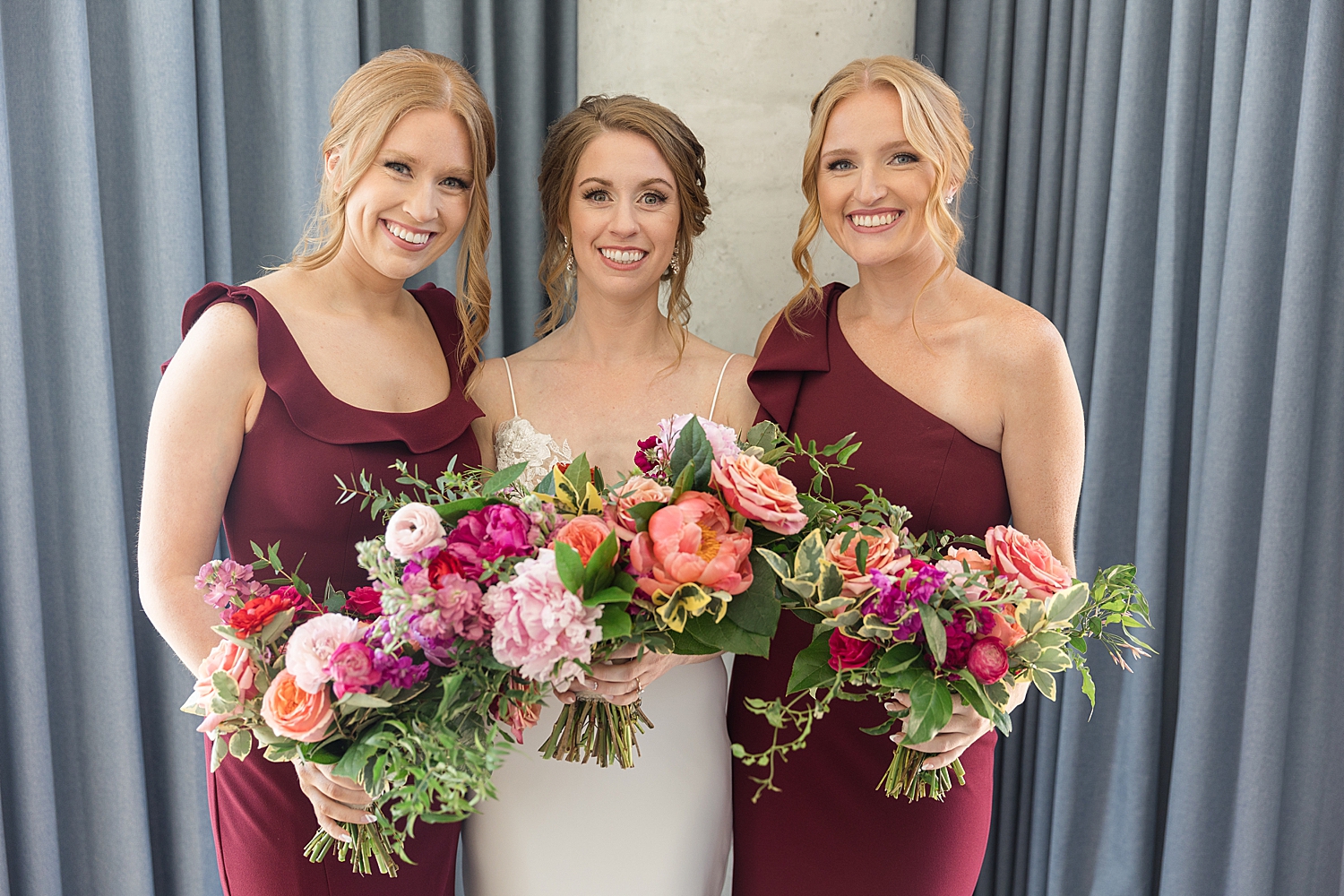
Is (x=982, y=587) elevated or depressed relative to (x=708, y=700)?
elevated

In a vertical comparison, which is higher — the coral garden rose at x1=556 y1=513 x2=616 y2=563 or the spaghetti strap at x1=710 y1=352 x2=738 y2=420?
the spaghetti strap at x1=710 y1=352 x2=738 y2=420

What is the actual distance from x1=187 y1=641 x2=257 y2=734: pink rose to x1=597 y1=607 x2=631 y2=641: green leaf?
466 mm

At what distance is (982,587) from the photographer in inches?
52.1

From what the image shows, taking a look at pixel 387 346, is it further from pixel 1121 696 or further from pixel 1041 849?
pixel 1041 849

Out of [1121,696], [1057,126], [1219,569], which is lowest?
[1121,696]

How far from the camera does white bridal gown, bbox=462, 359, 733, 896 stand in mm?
1778

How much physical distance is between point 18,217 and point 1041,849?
9.58 feet

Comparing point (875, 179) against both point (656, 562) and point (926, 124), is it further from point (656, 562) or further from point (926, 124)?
point (656, 562)

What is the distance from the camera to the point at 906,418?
1886 millimetres

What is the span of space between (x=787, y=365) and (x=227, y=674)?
1171 millimetres

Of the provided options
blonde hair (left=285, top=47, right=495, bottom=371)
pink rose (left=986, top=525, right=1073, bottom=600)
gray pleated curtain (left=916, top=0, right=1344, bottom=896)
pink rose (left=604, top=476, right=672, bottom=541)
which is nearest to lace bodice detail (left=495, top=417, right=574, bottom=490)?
blonde hair (left=285, top=47, right=495, bottom=371)

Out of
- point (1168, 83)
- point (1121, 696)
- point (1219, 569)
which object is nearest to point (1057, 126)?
point (1168, 83)

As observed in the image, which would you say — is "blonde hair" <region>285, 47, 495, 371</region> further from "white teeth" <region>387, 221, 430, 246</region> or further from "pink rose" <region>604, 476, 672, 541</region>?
"pink rose" <region>604, 476, 672, 541</region>

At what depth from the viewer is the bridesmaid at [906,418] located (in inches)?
72.6
